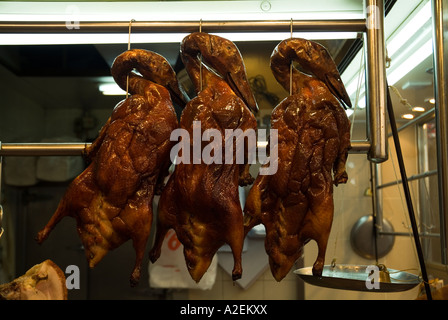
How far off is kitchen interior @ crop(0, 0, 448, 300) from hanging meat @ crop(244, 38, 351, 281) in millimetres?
544

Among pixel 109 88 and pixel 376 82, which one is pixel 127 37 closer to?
pixel 109 88

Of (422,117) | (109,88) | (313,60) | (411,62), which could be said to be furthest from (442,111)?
(109,88)

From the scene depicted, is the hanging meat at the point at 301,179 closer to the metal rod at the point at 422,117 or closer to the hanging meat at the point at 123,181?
the hanging meat at the point at 123,181

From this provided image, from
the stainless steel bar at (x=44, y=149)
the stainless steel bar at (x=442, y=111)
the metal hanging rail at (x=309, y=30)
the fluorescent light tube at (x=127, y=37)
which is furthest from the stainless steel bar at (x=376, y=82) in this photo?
the stainless steel bar at (x=44, y=149)

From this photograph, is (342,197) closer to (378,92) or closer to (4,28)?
(378,92)

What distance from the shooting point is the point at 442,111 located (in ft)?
4.80

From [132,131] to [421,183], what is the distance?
80.7 inches

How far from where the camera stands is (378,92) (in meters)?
1.34

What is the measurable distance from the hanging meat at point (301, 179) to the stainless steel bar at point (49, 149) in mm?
49

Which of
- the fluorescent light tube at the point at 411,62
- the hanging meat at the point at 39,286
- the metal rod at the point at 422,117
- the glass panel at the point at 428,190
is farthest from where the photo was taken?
the glass panel at the point at 428,190

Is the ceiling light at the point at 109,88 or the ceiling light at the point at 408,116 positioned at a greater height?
the ceiling light at the point at 109,88

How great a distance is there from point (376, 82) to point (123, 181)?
0.76m

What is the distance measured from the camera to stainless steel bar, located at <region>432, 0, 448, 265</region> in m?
1.45

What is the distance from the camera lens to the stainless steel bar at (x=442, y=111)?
4.75 feet
